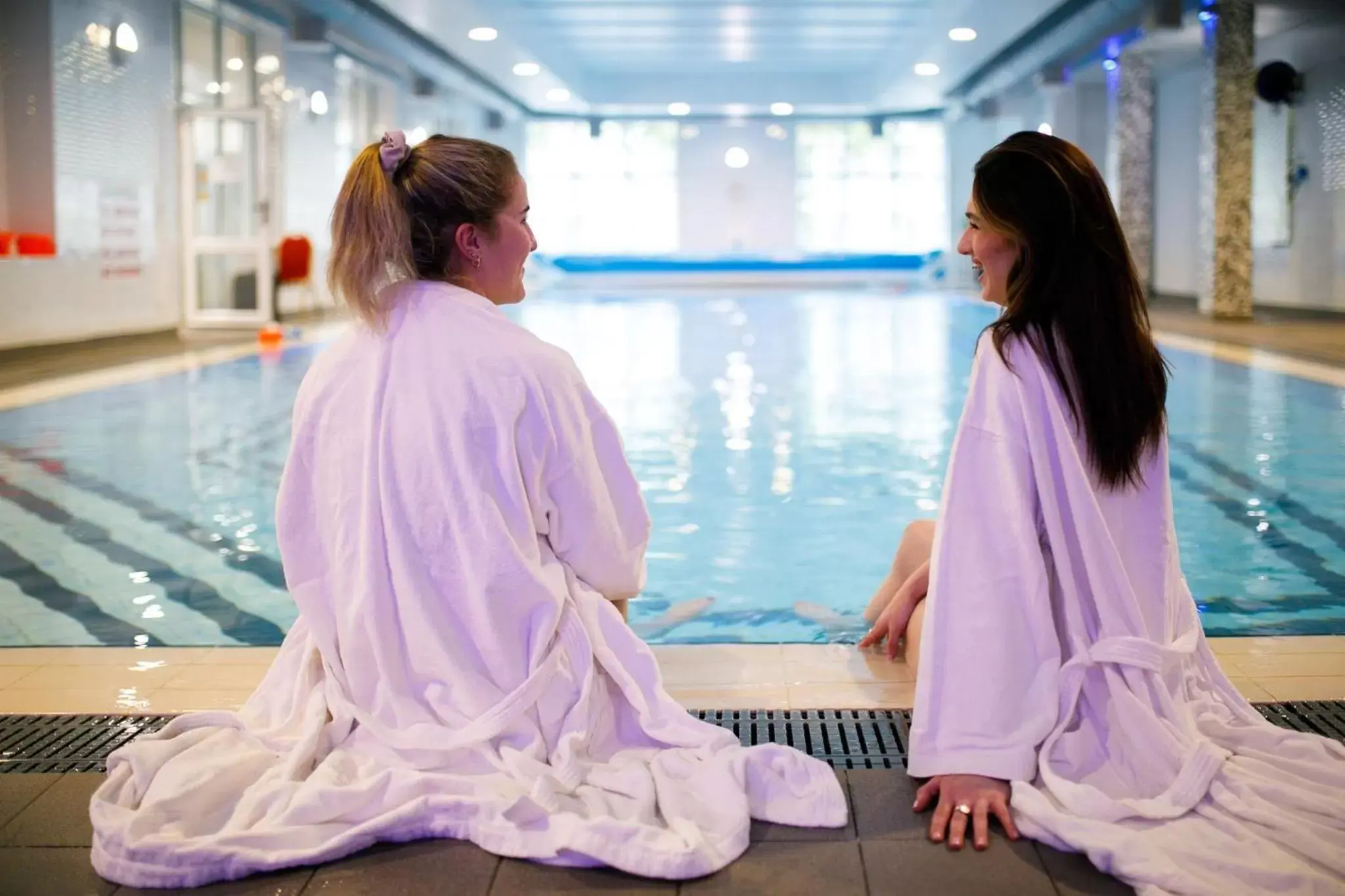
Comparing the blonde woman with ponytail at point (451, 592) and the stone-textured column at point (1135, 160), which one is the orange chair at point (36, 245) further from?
the stone-textured column at point (1135, 160)

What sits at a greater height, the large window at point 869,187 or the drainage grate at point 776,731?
the large window at point 869,187

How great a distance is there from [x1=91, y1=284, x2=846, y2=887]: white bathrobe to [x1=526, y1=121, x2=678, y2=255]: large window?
3237cm

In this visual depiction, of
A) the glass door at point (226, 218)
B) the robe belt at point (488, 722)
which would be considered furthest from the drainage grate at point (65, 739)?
the glass door at point (226, 218)

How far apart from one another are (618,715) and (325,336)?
1250 centimetres

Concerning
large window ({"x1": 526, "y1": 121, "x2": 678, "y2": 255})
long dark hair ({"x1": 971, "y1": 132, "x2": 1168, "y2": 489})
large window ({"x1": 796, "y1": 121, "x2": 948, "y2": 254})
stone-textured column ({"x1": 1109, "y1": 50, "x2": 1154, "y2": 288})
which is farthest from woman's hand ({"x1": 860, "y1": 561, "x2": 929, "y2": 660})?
large window ({"x1": 526, "y1": 121, "x2": 678, "y2": 255})

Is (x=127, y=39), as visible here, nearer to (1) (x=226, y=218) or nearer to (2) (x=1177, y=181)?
(1) (x=226, y=218)

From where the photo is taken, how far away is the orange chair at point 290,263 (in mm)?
16516

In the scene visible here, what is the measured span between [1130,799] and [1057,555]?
1.32 feet

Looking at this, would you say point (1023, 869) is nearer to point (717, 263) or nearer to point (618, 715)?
point (618, 715)

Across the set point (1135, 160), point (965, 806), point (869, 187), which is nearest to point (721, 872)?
point (965, 806)

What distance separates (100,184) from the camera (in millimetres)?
13086

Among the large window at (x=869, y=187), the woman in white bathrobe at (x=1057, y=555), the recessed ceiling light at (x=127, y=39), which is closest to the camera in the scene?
the woman in white bathrobe at (x=1057, y=555)

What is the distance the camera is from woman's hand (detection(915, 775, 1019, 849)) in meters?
2.07

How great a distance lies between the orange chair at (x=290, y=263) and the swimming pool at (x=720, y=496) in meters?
5.87
